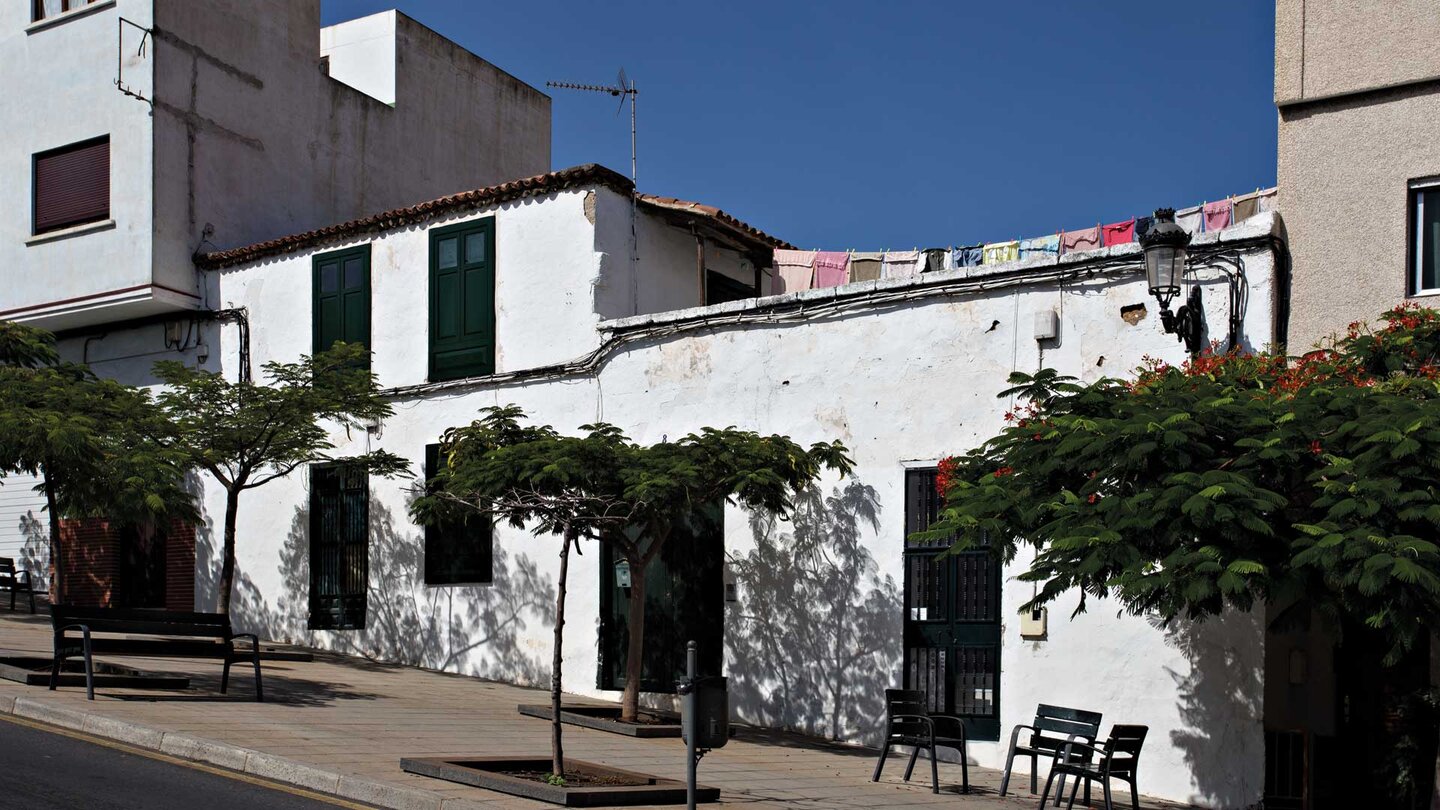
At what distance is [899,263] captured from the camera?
62.1 ft

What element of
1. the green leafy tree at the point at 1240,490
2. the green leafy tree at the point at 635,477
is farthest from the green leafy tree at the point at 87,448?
the green leafy tree at the point at 1240,490

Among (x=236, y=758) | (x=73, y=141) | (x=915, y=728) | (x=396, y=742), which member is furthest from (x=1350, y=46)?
(x=73, y=141)

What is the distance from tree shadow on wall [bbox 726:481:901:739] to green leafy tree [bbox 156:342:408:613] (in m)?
5.09

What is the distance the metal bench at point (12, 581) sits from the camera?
70.2 feet

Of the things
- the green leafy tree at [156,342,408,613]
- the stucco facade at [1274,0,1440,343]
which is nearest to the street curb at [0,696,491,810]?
the green leafy tree at [156,342,408,613]

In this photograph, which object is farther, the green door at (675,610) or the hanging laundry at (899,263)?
the hanging laundry at (899,263)

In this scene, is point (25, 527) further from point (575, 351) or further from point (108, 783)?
point (108, 783)

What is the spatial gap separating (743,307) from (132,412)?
6.90m

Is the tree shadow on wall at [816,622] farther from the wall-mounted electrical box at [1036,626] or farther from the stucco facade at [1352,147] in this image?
the stucco facade at [1352,147]

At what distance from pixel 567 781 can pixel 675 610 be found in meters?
6.20

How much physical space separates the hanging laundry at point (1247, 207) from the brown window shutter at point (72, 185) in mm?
15424

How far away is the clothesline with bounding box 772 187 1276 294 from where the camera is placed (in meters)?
15.6

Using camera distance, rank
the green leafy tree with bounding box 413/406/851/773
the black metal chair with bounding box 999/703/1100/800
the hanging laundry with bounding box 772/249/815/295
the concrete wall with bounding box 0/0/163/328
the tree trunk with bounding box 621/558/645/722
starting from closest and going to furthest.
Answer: the black metal chair with bounding box 999/703/1100/800, the green leafy tree with bounding box 413/406/851/773, the tree trunk with bounding box 621/558/645/722, the hanging laundry with bounding box 772/249/815/295, the concrete wall with bounding box 0/0/163/328

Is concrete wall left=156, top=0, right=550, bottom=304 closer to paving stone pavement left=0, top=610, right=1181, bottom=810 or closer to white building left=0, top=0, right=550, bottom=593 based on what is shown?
white building left=0, top=0, right=550, bottom=593
